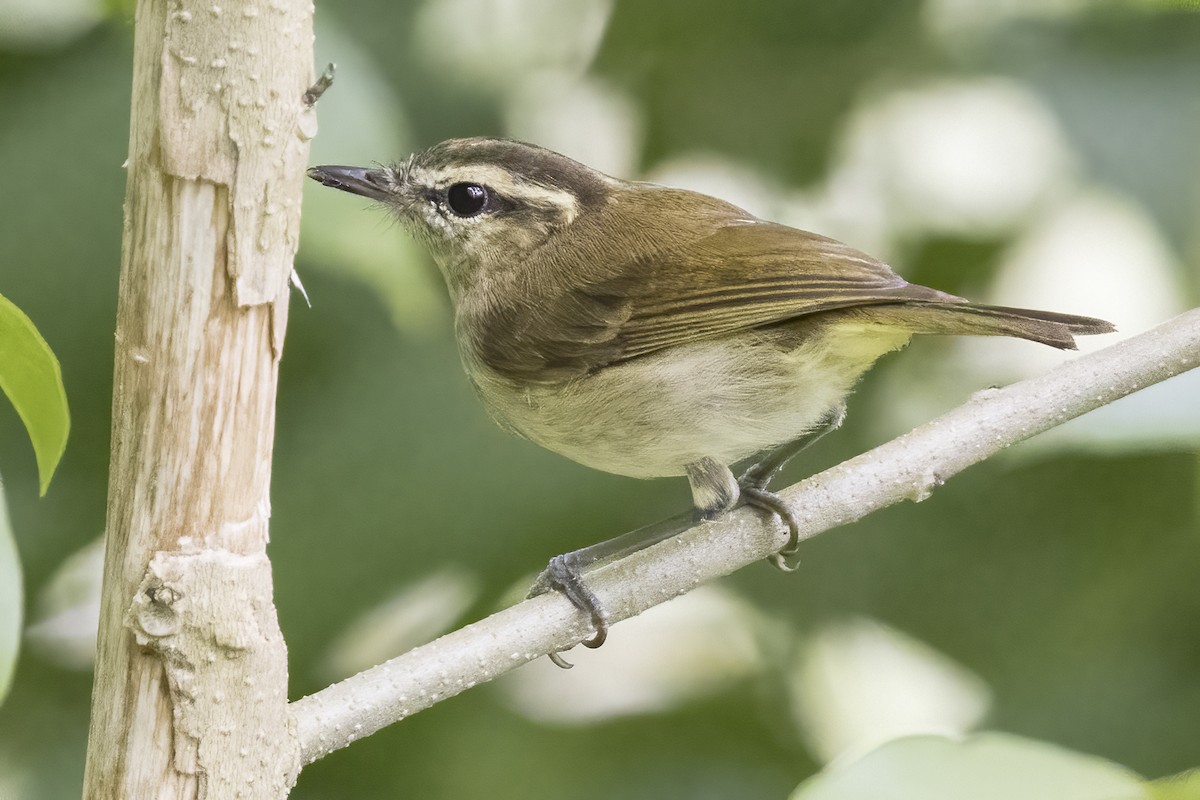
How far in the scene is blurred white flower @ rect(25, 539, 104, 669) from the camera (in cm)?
215

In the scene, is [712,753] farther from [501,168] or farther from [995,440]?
[501,168]

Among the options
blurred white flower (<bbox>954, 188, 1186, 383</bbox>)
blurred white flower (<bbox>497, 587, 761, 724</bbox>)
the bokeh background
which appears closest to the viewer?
the bokeh background

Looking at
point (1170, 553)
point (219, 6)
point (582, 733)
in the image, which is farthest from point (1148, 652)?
point (219, 6)

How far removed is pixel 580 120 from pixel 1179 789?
1.82m

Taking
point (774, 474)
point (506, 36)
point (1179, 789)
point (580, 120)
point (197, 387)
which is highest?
point (506, 36)

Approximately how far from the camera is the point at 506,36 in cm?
261

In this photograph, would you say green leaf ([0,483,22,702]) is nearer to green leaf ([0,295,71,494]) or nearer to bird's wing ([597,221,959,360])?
green leaf ([0,295,71,494])

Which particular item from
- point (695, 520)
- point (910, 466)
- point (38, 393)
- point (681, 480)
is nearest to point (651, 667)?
point (681, 480)

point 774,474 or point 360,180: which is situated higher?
point 360,180

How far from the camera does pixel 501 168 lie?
2.06 metres

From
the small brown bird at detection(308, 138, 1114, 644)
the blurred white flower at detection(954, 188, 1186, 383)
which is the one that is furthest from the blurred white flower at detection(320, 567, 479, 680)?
the blurred white flower at detection(954, 188, 1186, 383)

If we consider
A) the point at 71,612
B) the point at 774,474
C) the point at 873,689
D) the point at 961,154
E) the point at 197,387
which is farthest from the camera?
the point at 961,154

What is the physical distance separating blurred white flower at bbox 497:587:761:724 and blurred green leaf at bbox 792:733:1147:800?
2.69 ft

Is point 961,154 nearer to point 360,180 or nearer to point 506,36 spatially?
point 506,36
